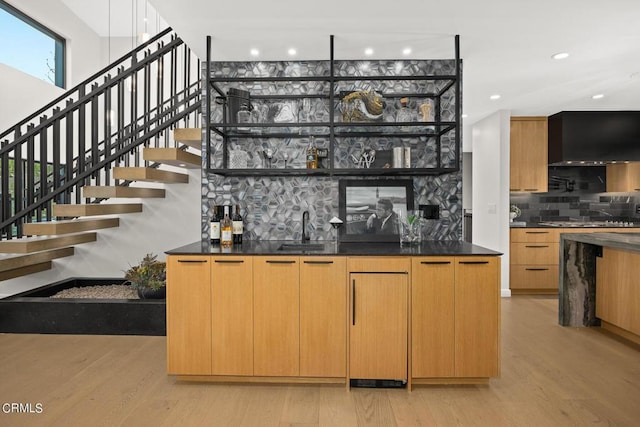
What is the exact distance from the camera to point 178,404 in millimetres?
2490

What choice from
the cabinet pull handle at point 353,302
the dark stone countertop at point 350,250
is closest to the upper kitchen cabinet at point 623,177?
the dark stone countertop at point 350,250

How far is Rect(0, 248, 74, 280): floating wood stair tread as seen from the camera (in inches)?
158

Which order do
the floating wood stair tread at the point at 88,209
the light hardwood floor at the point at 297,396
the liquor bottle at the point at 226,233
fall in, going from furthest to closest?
1. the floating wood stair tread at the point at 88,209
2. the liquor bottle at the point at 226,233
3. the light hardwood floor at the point at 297,396

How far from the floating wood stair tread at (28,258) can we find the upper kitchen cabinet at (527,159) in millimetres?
5894

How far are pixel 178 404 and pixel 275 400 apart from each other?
1.94 ft

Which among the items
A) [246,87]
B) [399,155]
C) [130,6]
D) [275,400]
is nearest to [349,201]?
[399,155]

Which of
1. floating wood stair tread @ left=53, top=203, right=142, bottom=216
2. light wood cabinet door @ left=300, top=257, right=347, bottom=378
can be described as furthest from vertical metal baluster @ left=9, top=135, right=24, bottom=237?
light wood cabinet door @ left=300, top=257, right=347, bottom=378

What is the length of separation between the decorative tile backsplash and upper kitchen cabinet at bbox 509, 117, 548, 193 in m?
0.56

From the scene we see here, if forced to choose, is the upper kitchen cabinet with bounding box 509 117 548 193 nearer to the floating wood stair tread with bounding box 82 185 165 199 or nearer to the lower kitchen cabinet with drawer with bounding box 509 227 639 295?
the lower kitchen cabinet with drawer with bounding box 509 227 639 295

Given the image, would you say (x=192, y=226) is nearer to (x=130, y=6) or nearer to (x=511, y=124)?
(x=130, y=6)

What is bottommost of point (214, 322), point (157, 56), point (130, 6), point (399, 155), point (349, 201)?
point (214, 322)

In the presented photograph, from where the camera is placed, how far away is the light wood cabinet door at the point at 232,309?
2738 millimetres

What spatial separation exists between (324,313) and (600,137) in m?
5.19

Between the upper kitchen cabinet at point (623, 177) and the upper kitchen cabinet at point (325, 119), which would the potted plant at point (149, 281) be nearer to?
the upper kitchen cabinet at point (325, 119)
